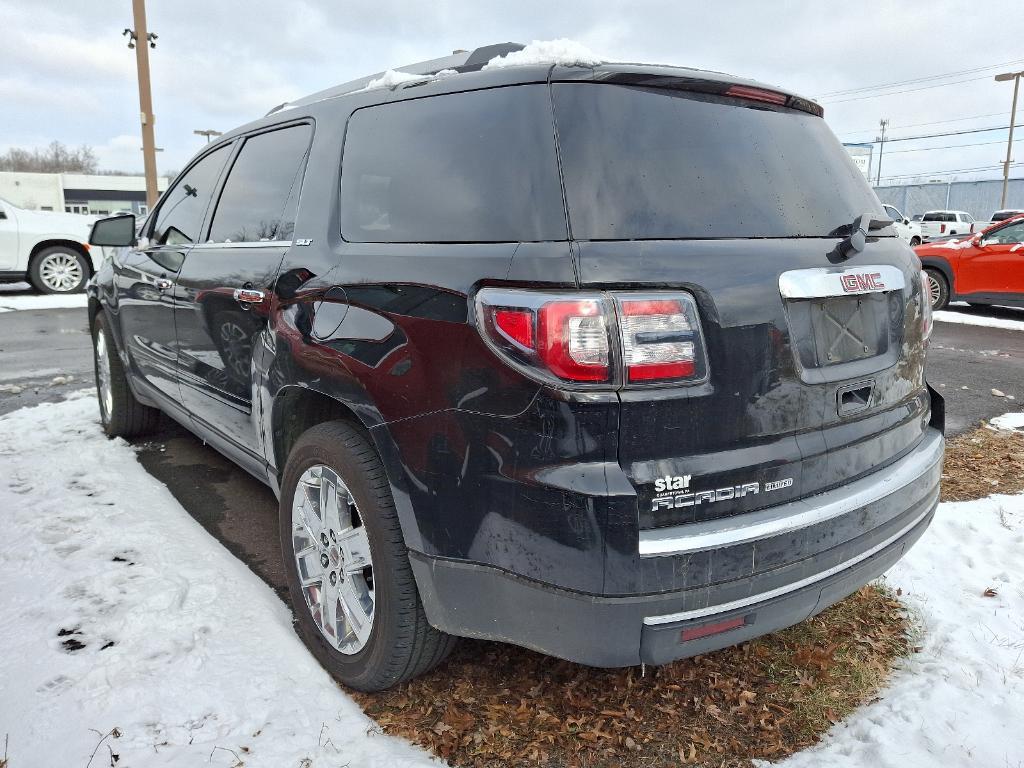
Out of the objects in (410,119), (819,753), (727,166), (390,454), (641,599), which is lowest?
(819,753)

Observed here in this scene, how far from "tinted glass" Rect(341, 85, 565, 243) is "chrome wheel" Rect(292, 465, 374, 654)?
2.60 feet

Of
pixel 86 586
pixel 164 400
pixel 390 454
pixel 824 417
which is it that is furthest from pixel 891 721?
pixel 164 400

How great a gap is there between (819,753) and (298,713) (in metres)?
1.47

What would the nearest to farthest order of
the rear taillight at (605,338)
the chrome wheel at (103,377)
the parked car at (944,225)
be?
the rear taillight at (605,338) → the chrome wheel at (103,377) → the parked car at (944,225)

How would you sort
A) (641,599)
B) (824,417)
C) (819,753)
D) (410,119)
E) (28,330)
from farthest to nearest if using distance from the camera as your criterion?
(28,330) < (410,119) < (819,753) < (824,417) < (641,599)

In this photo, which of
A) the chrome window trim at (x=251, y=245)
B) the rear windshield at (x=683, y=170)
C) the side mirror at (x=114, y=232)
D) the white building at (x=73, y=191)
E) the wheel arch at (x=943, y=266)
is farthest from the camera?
the white building at (x=73, y=191)

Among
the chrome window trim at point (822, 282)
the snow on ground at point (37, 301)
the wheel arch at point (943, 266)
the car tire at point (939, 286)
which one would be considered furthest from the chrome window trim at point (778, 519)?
the snow on ground at point (37, 301)

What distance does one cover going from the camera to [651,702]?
2285 millimetres

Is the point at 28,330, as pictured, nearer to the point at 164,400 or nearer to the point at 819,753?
the point at 164,400

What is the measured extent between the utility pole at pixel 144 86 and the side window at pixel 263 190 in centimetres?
1192

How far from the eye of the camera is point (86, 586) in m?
2.82

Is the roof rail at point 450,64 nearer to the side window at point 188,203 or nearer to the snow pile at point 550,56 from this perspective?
the snow pile at point 550,56

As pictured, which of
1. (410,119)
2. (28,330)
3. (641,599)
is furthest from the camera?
(28,330)

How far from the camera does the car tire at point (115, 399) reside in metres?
4.62
